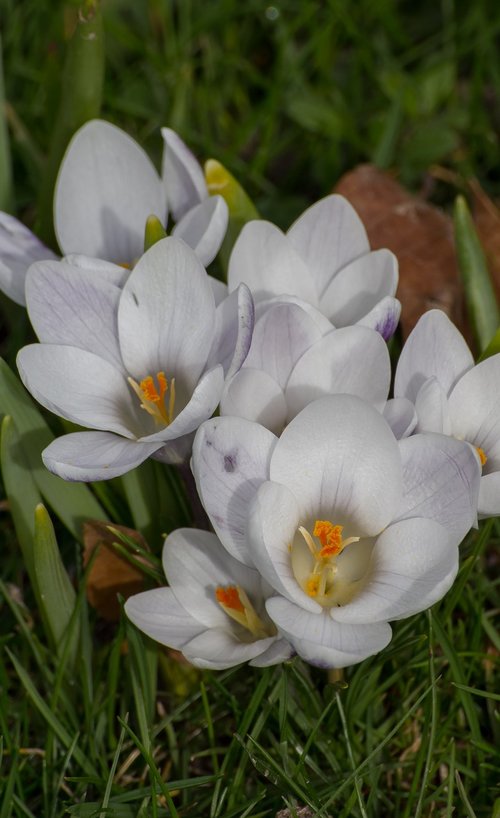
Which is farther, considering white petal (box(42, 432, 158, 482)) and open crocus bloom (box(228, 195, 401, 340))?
open crocus bloom (box(228, 195, 401, 340))

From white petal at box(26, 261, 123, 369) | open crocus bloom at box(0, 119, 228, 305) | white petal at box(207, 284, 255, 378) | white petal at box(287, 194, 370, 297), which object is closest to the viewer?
white petal at box(207, 284, 255, 378)

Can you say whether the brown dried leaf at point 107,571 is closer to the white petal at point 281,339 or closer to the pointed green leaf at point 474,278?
the white petal at point 281,339

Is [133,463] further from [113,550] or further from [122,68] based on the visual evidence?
[122,68]

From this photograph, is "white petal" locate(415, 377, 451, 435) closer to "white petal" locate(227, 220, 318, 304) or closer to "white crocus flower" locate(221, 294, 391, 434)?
"white crocus flower" locate(221, 294, 391, 434)

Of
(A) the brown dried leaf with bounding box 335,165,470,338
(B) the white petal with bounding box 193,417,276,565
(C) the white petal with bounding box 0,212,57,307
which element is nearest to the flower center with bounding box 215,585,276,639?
(B) the white petal with bounding box 193,417,276,565

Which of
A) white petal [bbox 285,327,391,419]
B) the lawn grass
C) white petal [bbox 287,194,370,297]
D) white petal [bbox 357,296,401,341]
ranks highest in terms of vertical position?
white petal [bbox 287,194,370,297]

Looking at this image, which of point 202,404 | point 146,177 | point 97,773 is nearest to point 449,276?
point 146,177
